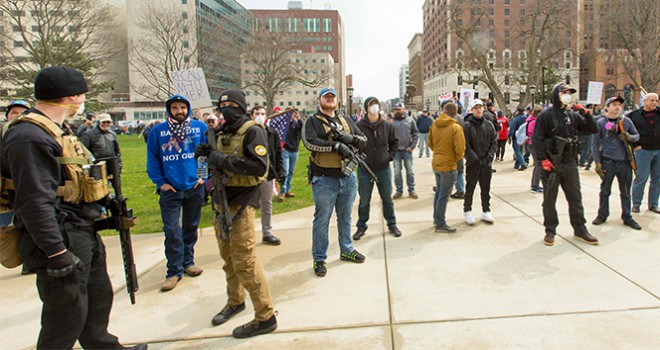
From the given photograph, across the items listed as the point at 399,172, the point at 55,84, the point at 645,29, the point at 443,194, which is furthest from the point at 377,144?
the point at 645,29

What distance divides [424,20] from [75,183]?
13868cm

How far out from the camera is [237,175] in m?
3.25

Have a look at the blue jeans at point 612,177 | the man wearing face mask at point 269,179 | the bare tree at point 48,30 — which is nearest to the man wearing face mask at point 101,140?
the man wearing face mask at point 269,179

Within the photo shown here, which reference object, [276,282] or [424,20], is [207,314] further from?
[424,20]

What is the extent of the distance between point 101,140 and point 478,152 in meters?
6.09

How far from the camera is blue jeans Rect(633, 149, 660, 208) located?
20.3 ft

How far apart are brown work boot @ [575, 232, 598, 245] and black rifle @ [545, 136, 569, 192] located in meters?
0.70

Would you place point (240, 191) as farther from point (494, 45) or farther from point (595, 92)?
point (494, 45)

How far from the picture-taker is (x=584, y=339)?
2.93 metres

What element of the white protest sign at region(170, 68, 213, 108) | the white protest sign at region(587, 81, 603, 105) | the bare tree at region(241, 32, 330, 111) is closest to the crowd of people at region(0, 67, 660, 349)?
the white protest sign at region(170, 68, 213, 108)

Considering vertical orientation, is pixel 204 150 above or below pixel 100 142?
below

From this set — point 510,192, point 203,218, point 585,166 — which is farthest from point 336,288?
point 585,166

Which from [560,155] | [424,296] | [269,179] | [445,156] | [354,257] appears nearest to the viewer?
[424,296]

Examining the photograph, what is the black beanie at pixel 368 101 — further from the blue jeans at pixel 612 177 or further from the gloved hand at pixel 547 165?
the blue jeans at pixel 612 177
